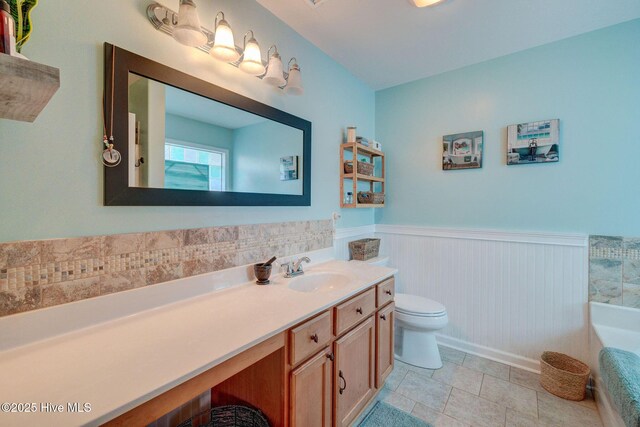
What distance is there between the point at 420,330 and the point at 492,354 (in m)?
0.70

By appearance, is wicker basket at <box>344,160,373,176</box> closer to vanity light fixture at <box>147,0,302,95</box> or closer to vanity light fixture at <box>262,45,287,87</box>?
vanity light fixture at <box>147,0,302,95</box>

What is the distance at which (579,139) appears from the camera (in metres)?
1.93

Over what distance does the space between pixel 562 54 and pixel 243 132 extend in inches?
94.7

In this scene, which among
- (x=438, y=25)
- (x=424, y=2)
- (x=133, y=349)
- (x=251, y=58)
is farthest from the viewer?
(x=438, y=25)

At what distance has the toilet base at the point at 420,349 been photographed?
83.7 inches

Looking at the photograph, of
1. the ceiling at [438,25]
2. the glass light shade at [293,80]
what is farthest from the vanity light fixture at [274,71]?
the ceiling at [438,25]

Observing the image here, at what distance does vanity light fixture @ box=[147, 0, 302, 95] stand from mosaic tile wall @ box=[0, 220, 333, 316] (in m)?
0.86

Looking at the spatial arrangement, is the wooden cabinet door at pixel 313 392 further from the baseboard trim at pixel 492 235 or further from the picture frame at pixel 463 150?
the picture frame at pixel 463 150

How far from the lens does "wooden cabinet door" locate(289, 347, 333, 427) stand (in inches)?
42.3

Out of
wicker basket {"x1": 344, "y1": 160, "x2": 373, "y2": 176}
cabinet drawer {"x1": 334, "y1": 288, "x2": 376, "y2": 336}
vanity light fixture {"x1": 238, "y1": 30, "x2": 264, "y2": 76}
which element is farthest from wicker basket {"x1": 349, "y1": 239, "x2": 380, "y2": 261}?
vanity light fixture {"x1": 238, "y1": 30, "x2": 264, "y2": 76}

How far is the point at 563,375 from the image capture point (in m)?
1.76

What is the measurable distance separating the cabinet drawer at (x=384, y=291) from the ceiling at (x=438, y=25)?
1.74m

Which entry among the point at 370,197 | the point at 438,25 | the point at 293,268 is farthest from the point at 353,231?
the point at 438,25

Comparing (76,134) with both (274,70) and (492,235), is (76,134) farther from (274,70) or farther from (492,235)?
(492,235)
